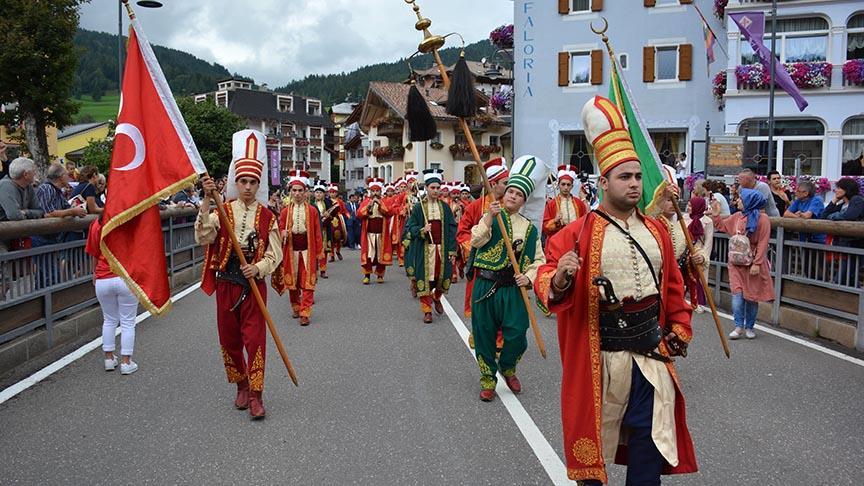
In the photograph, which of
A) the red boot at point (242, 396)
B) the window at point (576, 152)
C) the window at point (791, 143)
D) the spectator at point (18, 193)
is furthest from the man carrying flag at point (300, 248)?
the window at point (576, 152)

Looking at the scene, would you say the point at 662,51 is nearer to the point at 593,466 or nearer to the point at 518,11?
the point at 518,11

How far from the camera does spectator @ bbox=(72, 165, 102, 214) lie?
31.5ft

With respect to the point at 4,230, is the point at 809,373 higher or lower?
lower

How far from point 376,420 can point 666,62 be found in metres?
27.4

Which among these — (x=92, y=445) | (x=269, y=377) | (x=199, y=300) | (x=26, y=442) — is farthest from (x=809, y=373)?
(x=199, y=300)

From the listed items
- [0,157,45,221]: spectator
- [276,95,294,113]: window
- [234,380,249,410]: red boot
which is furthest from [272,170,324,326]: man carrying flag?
[276,95,294,113]: window

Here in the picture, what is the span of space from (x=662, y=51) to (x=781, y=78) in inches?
375

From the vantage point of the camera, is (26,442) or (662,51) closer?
(26,442)

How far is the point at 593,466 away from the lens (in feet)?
10.9

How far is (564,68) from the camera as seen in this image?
1196 inches

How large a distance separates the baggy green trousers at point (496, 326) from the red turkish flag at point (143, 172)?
246cm

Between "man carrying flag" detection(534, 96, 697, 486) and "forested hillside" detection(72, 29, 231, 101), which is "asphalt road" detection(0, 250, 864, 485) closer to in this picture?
"man carrying flag" detection(534, 96, 697, 486)

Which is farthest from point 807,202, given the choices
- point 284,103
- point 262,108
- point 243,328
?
point 284,103

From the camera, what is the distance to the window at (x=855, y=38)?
24.7m
